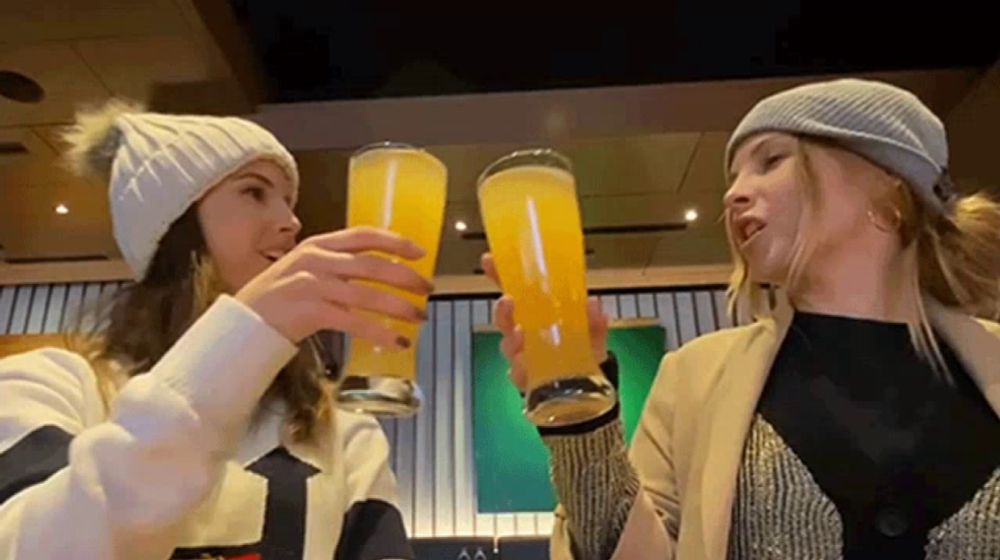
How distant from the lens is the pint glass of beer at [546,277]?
96cm

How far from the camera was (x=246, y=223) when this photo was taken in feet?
4.43

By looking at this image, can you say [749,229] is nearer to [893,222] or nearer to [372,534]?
[893,222]

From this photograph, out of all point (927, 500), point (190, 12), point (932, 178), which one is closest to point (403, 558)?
point (927, 500)

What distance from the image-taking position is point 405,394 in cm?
95

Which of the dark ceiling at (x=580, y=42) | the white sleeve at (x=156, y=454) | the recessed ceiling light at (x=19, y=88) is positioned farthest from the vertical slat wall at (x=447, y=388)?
the white sleeve at (x=156, y=454)

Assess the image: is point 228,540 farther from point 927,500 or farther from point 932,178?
point 932,178

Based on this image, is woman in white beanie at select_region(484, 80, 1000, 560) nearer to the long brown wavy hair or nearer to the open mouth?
the open mouth

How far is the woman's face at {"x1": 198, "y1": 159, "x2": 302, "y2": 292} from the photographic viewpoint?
1333 millimetres

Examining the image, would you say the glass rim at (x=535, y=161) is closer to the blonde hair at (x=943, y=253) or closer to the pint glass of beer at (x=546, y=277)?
the pint glass of beer at (x=546, y=277)

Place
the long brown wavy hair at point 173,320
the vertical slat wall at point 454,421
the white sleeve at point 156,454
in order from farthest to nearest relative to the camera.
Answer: the vertical slat wall at point 454,421 < the long brown wavy hair at point 173,320 < the white sleeve at point 156,454

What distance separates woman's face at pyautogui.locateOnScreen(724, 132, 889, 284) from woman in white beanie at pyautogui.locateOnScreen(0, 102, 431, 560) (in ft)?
1.96

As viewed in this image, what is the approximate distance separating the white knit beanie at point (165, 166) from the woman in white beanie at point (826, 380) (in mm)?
507

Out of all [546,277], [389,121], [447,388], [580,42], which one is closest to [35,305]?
[447,388]

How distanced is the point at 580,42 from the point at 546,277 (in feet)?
10.3
